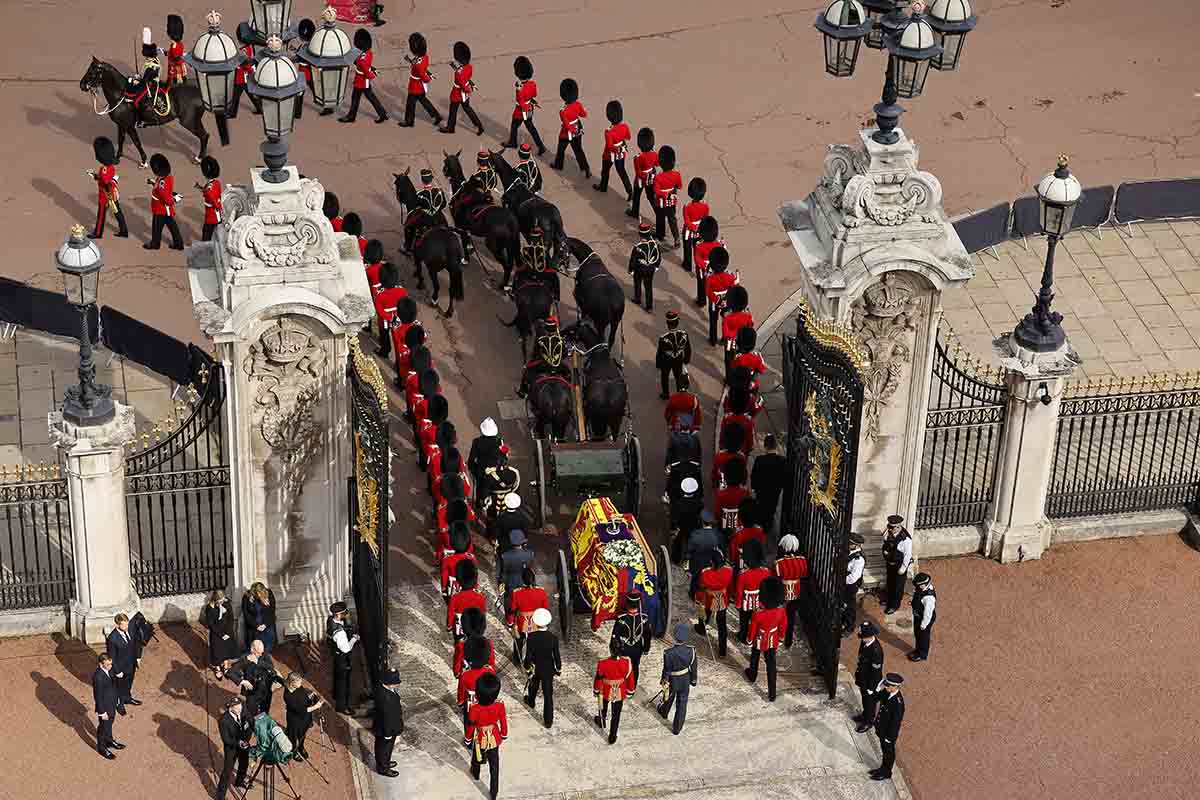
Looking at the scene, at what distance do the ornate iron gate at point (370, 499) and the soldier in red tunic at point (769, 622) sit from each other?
3.31 meters

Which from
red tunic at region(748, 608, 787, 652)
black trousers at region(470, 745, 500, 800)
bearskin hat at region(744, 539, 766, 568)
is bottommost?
black trousers at region(470, 745, 500, 800)

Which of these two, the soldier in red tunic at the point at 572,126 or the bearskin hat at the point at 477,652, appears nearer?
the bearskin hat at the point at 477,652

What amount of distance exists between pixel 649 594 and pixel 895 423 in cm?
296

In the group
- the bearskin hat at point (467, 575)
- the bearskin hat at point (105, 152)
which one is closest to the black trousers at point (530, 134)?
the bearskin hat at point (105, 152)

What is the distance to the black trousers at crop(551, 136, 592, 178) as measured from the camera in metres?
31.0

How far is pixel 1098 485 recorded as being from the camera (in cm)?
2486

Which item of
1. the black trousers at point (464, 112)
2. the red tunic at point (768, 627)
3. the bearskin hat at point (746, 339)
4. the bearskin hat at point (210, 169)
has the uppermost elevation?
the black trousers at point (464, 112)

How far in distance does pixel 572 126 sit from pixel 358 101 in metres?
3.18

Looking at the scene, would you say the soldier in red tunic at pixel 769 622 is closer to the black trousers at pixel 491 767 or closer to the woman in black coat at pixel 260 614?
the black trousers at pixel 491 767

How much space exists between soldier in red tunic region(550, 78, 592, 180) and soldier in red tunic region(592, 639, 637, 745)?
1069 cm

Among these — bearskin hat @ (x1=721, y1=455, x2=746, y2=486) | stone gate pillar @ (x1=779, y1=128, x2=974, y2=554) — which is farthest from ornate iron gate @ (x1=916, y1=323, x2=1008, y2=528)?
bearskin hat @ (x1=721, y1=455, x2=746, y2=486)

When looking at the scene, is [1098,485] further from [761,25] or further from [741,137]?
[761,25]

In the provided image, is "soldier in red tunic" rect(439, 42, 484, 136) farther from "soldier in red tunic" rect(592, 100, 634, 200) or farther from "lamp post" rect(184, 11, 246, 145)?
"lamp post" rect(184, 11, 246, 145)

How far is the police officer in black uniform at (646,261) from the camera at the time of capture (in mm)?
27797
